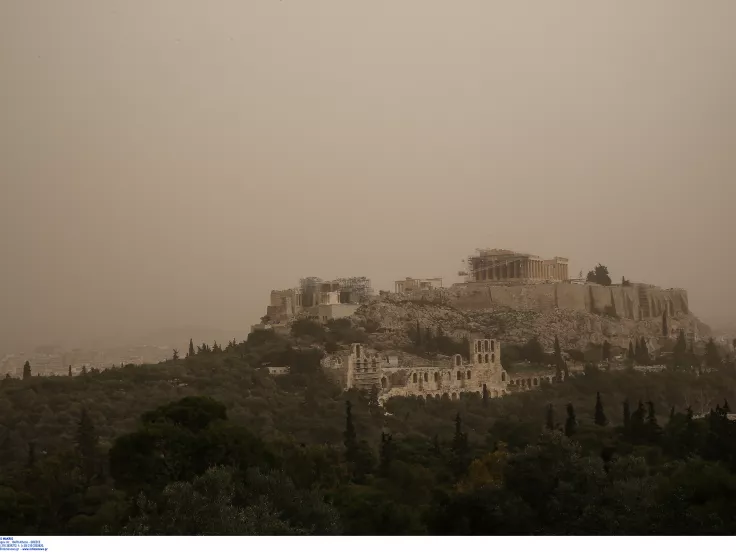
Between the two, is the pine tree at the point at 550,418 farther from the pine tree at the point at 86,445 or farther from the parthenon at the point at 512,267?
the pine tree at the point at 86,445

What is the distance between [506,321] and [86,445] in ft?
33.0

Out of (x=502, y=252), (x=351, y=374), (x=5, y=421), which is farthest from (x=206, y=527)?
(x=502, y=252)

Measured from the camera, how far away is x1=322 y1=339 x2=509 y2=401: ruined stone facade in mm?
18359

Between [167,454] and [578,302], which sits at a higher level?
[578,302]

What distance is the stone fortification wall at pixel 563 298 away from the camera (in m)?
19.7

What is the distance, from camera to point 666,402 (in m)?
17.6

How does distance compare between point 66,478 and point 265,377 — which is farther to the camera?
point 265,377

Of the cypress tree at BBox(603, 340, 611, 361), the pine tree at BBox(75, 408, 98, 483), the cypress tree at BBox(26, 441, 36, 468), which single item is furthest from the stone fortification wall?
the cypress tree at BBox(26, 441, 36, 468)

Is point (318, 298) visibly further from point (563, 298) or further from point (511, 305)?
point (563, 298)

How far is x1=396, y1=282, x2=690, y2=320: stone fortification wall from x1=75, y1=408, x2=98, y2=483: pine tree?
7021 mm

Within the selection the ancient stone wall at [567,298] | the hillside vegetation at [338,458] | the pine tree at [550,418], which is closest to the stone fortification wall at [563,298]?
the ancient stone wall at [567,298]

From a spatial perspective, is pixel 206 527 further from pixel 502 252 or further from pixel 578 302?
pixel 578 302

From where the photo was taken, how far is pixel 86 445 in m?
14.0
